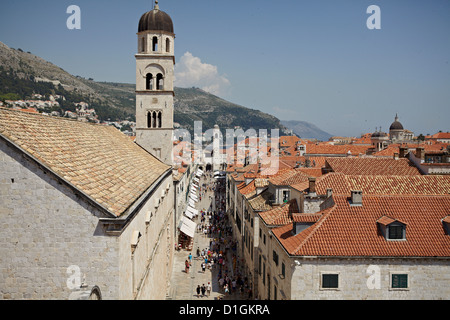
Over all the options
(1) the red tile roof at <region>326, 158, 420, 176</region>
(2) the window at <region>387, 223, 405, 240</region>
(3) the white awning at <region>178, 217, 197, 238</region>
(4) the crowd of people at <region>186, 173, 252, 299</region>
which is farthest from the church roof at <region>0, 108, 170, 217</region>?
(1) the red tile roof at <region>326, 158, 420, 176</region>

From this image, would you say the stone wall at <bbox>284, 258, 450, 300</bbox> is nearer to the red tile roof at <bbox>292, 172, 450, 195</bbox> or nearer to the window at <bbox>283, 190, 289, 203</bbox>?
the red tile roof at <bbox>292, 172, 450, 195</bbox>

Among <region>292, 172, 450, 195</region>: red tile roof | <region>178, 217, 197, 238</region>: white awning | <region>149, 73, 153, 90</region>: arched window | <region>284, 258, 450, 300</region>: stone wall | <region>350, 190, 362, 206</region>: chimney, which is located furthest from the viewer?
<region>178, 217, 197, 238</region>: white awning

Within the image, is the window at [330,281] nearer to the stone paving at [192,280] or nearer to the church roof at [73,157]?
the church roof at [73,157]

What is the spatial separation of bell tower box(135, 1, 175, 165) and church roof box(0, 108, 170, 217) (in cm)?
Result: 1642

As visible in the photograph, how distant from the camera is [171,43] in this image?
34438mm

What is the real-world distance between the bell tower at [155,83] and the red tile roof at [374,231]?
17008 mm

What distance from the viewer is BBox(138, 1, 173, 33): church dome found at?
110ft

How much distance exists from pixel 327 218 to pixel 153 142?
64.9ft

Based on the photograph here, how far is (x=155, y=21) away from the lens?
3353 cm

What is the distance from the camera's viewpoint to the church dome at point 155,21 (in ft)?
110

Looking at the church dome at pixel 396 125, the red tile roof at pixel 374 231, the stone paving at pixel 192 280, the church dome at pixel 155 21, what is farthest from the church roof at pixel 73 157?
the church dome at pixel 396 125

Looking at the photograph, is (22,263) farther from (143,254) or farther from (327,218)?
(327,218)

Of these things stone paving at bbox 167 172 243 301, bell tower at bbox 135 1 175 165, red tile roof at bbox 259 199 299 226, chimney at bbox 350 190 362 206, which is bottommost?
stone paving at bbox 167 172 243 301


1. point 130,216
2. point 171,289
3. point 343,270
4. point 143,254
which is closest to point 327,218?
point 343,270
